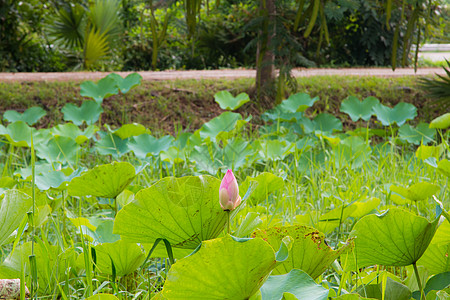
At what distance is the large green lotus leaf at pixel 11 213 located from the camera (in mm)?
637

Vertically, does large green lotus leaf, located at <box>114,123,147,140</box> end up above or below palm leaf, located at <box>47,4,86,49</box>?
below

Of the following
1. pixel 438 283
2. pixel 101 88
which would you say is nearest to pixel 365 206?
pixel 438 283

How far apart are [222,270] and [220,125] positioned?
Result: 4.97 feet

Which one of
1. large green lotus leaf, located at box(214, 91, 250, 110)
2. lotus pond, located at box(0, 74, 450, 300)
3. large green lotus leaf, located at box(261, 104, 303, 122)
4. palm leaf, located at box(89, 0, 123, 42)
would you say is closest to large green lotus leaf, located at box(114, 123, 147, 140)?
lotus pond, located at box(0, 74, 450, 300)

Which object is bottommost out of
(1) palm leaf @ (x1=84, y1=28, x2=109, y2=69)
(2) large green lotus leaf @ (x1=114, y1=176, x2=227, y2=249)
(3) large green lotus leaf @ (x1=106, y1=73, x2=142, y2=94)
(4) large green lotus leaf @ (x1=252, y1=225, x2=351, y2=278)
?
(4) large green lotus leaf @ (x1=252, y1=225, x2=351, y2=278)

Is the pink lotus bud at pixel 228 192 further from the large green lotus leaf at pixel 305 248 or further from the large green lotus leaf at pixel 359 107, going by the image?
the large green lotus leaf at pixel 359 107

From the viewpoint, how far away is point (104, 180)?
875 millimetres

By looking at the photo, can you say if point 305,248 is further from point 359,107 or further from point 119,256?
point 359,107

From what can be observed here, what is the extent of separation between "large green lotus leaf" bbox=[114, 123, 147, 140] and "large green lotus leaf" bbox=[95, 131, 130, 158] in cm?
2

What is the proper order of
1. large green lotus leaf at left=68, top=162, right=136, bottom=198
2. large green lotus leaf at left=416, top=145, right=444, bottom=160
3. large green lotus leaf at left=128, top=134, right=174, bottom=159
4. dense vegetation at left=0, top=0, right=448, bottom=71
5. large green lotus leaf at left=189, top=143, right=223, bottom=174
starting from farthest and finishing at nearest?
dense vegetation at left=0, top=0, right=448, bottom=71, large green lotus leaf at left=128, top=134, right=174, bottom=159, large green lotus leaf at left=189, top=143, right=223, bottom=174, large green lotus leaf at left=416, top=145, right=444, bottom=160, large green lotus leaf at left=68, top=162, right=136, bottom=198

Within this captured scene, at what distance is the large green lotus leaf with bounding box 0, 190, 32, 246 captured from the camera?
0.64m

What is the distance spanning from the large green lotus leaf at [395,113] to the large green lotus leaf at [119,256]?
1.69 m

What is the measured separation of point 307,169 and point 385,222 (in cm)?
129

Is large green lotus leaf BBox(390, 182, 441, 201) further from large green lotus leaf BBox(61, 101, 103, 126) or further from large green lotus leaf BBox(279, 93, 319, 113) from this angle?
large green lotus leaf BBox(61, 101, 103, 126)
